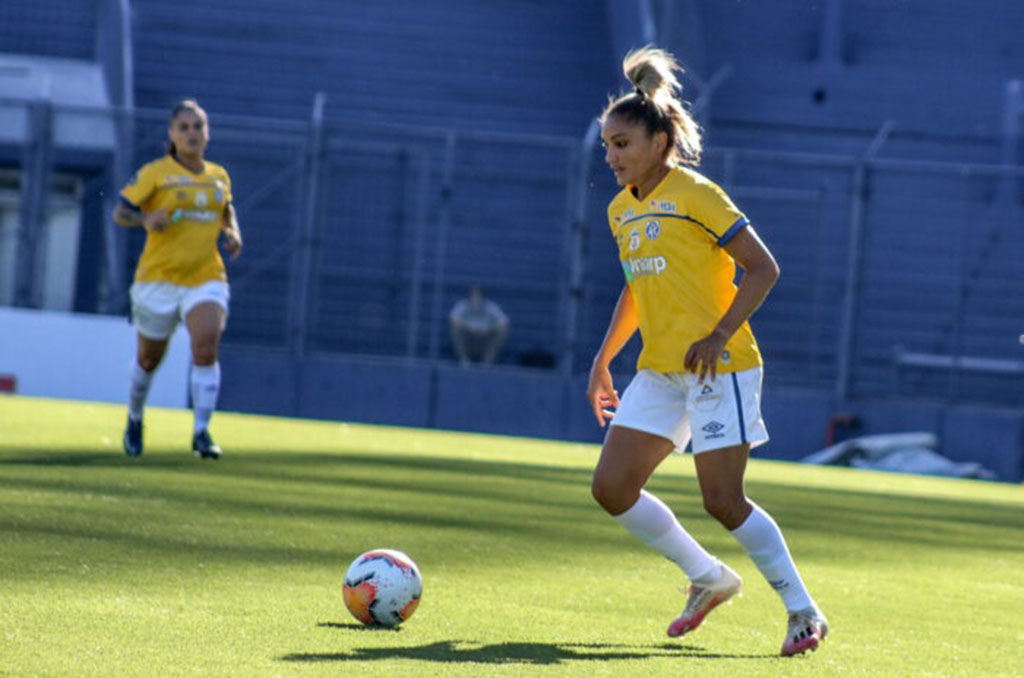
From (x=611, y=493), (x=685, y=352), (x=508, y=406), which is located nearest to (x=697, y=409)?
(x=685, y=352)

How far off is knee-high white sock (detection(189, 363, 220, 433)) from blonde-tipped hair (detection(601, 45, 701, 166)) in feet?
20.1

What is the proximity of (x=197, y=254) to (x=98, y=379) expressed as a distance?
9201mm

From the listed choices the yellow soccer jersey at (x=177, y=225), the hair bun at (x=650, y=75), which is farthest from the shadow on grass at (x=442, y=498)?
the hair bun at (x=650, y=75)

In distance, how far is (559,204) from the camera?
74.8 feet

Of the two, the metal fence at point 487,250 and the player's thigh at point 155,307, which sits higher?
the metal fence at point 487,250

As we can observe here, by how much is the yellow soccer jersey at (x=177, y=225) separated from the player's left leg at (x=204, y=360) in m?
0.21

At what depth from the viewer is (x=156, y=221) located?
11578mm

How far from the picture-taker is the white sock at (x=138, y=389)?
40.0 feet

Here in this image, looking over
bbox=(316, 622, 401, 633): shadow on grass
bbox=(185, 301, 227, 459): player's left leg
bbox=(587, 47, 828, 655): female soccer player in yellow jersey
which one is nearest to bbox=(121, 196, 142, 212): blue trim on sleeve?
bbox=(185, 301, 227, 459): player's left leg

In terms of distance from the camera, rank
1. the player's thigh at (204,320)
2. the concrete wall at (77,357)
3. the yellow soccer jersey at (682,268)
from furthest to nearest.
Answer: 1. the concrete wall at (77,357)
2. the player's thigh at (204,320)
3. the yellow soccer jersey at (682,268)

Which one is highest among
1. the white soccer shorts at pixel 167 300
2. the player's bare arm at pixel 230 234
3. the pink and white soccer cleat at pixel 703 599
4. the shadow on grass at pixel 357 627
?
the player's bare arm at pixel 230 234

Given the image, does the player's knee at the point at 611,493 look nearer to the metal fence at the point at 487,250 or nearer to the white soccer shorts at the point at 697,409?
the white soccer shorts at the point at 697,409

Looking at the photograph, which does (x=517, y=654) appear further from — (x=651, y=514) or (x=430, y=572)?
(x=430, y=572)

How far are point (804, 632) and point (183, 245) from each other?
263 inches
